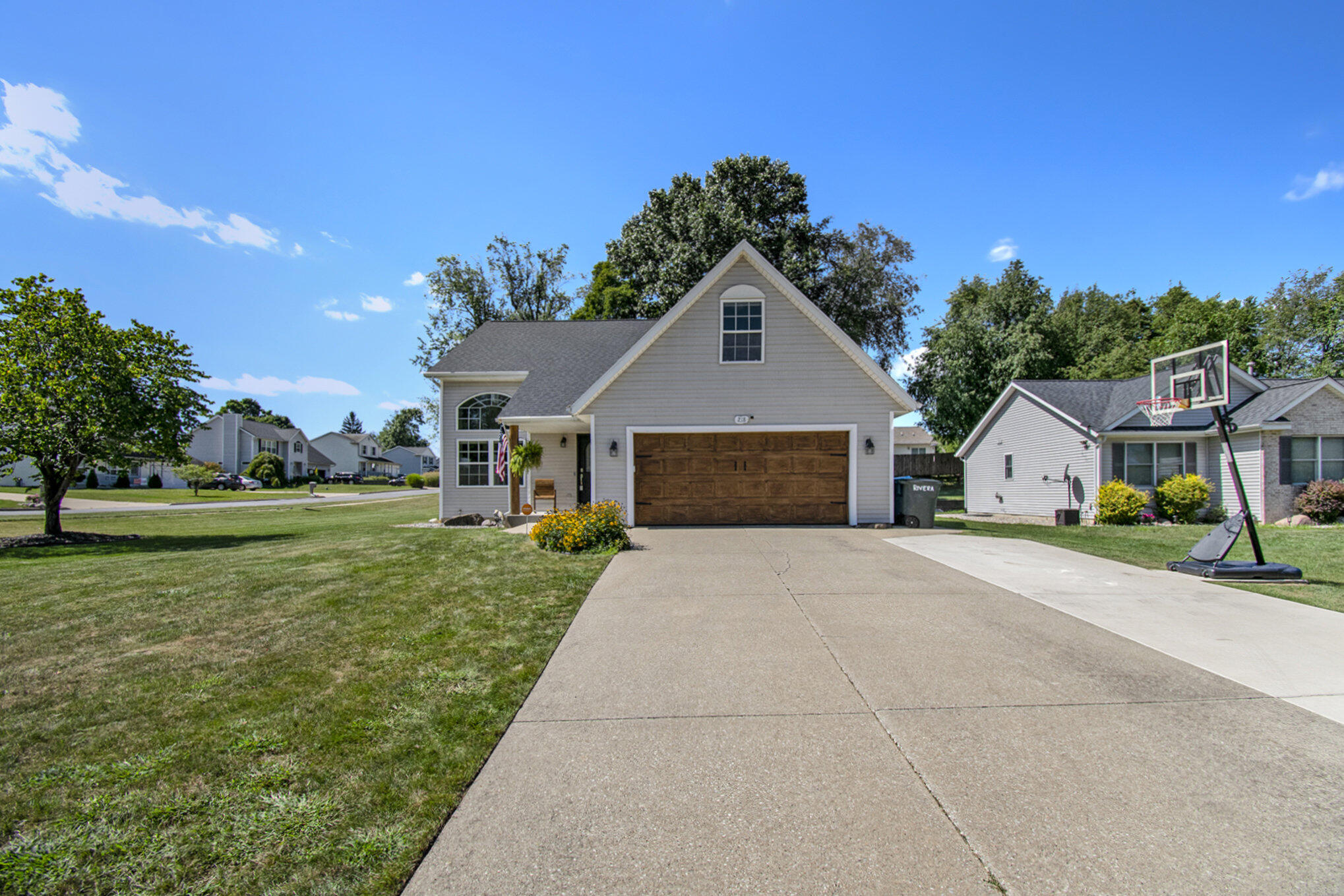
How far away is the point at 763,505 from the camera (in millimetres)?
13859

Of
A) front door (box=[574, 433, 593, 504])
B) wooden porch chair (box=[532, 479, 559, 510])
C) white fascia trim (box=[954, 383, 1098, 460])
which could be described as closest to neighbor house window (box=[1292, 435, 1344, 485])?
white fascia trim (box=[954, 383, 1098, 460])

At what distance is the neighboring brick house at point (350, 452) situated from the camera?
7569cm

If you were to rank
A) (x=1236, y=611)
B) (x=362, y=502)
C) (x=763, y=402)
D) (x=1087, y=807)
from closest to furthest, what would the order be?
(x=1087, y=807), (x=1236, y=611), (x=763, y=402), (x=362, y=502)

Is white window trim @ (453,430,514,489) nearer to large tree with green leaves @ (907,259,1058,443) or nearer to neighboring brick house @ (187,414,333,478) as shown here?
large tree with green leaves @ (907,259,1058,443)

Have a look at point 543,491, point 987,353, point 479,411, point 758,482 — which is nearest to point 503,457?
point 543,491

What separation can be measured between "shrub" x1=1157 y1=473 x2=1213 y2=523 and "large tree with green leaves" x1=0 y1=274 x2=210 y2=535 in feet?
92.1

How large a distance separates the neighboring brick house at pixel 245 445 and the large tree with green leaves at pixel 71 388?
39.7m

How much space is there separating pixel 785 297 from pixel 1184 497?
1432 cm

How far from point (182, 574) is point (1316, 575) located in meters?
16.2

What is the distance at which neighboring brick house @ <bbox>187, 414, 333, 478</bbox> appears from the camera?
54.3m

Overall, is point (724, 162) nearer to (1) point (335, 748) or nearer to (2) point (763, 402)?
(2) point (763, 402)

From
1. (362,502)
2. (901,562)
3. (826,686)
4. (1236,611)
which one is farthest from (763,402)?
(362,502)

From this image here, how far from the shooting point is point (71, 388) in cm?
1463

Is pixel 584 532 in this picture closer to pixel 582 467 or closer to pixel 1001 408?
pixel 582 467
